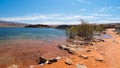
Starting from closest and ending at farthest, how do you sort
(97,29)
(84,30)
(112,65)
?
(112,65)
(84,30)
(97,29)

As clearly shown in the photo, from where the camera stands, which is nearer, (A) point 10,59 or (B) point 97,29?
(A) point 10,59

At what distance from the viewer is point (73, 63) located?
17.3 metres

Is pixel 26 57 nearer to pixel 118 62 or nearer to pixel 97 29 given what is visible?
pixel 118 62

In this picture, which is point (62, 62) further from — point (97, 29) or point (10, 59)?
point (97, 29)

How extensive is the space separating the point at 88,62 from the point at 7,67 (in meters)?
8.33

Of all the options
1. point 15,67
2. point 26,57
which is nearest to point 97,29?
point 26,57

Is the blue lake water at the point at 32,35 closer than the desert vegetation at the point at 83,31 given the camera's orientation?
No

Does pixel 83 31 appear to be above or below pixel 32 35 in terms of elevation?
above

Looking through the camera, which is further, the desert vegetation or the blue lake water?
the blue lake water

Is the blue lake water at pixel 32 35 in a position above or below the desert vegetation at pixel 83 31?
below

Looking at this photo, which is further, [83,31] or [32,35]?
[32,35]

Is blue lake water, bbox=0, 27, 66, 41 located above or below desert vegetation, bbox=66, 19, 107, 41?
below

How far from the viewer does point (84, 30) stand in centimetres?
4500

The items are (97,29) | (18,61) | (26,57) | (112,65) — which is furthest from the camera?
(97,29)
